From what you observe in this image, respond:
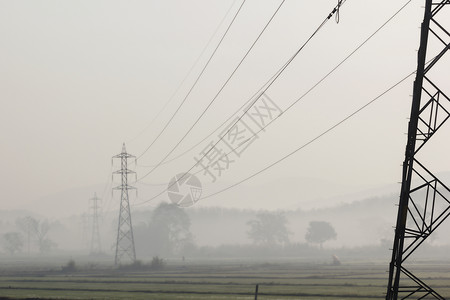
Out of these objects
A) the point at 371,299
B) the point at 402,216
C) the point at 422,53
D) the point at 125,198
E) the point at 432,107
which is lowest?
the point at 371,299

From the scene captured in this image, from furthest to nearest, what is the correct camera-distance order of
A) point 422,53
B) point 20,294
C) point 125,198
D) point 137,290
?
1. point 125,198
2. point 137,290
3. point 20,294
4. point 422,53

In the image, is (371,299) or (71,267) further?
(71,267)

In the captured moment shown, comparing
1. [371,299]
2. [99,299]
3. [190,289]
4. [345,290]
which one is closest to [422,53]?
[371,299]

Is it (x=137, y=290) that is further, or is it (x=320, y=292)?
(x=137, y=290)

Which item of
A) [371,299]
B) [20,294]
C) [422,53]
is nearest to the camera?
[422,53]

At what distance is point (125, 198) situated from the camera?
434 feet

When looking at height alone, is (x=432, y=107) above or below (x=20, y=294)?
above

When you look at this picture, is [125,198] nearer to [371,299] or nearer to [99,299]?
[99,299]

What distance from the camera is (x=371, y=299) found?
59.7m

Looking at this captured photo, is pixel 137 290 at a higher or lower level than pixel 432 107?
lower

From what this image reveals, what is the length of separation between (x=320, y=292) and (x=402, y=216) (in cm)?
4323

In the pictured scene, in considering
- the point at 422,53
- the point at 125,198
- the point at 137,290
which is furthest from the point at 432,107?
the point at 125,198

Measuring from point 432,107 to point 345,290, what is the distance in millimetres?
47511

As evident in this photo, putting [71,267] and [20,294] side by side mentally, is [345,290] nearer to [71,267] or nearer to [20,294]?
[20,294]
